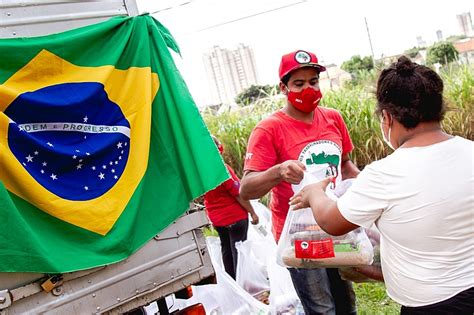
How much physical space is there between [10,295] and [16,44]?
106cm

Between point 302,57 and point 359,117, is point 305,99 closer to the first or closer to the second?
point 302,57

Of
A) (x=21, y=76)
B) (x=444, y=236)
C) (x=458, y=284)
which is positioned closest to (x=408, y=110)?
(x=444, y=236)

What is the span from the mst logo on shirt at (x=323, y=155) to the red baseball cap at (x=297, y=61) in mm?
433

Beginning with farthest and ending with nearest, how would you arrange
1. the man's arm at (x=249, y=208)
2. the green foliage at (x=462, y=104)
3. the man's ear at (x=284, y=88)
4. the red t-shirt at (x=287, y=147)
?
the green foliage at (x=462, y=104) < the man's arm at (x=249, y=208) < the man's ear at (x=284, y=88) < the red t-shirt at (x=287, y=147)

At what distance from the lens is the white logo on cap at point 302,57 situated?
9.72 ft

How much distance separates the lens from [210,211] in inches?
191

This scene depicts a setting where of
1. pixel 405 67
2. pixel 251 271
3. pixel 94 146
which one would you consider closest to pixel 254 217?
pixel 251 271

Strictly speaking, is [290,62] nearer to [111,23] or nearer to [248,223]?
[111,23]

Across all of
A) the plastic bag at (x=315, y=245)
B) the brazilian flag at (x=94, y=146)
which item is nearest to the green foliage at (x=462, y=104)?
the plastic bag at (x=315, y=245)

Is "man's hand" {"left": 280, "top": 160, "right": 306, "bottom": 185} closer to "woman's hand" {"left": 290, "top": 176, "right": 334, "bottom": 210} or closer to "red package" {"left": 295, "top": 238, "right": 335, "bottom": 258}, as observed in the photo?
"woman's hand" {"left": 290, "top": 176, "right": 334, "bottom": 210}

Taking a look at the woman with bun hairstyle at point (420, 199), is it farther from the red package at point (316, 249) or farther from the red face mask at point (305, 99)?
the red face mask at point (305, 99)

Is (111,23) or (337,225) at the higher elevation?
(111,23)

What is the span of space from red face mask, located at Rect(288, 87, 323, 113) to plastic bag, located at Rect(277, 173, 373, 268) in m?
0.55

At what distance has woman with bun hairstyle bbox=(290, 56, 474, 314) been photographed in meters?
1.85
